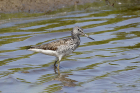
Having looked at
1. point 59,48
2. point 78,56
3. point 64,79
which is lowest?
point 64,79

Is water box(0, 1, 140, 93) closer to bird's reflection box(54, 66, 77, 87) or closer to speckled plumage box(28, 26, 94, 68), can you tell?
bird's reflection box(54, 66, 77, 87)

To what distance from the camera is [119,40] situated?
1293 cm

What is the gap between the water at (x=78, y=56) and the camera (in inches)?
334

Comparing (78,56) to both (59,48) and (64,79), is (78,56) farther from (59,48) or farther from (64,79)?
(64,79)

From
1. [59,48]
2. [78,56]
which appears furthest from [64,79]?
[78,56]

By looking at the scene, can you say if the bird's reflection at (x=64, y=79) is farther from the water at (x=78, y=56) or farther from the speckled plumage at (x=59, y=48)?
the speckled plumage at (x=59, y=48)

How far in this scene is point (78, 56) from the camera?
1130 cm

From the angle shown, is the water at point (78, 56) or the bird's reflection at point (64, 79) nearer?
the water at point (78, 56)

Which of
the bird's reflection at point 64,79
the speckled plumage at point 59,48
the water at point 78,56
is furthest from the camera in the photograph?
the speckled plumage at point 59,48

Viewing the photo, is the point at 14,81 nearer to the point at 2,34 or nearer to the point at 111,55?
the point at 111,55

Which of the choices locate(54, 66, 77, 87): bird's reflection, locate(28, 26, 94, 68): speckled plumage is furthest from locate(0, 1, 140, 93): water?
locate(28, 26, 94, 68): speckled plumage

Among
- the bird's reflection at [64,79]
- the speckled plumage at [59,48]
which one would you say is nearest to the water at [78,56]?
the bird's reflection at [64,79]

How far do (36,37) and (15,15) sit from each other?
336 cm

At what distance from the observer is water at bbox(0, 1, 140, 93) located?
8.48 meters
